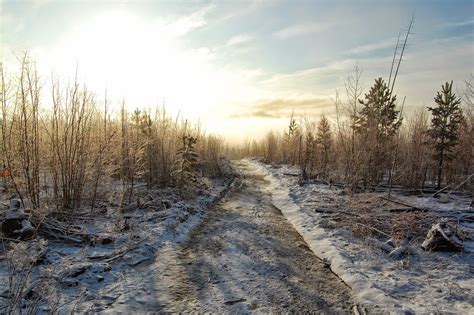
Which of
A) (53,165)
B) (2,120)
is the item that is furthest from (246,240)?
(2,120)

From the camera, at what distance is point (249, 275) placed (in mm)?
5289

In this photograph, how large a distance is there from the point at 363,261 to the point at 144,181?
30.4 feet

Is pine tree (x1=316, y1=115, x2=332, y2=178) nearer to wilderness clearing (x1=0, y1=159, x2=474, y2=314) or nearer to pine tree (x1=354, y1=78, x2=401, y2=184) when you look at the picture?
pine tree (x1=354, y1=78, x2=401, y2=184)

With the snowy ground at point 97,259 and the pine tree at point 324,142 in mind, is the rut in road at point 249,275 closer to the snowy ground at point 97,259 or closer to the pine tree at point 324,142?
the snowy ground at point 97,259

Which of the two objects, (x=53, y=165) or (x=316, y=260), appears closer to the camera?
(x=316, y=260)

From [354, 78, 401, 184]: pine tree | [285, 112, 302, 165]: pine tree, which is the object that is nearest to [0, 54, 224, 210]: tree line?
[354, 78, 401, 184]: pine tree

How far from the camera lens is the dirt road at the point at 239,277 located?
171 inches

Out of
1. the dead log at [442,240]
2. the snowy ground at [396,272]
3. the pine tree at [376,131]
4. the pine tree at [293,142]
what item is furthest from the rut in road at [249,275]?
the pine tree at [293,142]

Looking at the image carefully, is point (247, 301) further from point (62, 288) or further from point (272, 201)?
point (272, 201)

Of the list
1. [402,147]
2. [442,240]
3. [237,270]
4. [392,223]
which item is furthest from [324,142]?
[237,270]

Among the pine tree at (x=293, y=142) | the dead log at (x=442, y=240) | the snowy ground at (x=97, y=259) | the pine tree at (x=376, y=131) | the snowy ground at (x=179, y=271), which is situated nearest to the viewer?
the snowy ground at (x=97, y=259)

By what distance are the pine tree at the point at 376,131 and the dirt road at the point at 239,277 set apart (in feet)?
23.1

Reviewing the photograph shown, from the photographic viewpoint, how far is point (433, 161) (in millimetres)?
Answer: 15609

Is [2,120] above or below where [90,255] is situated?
above
